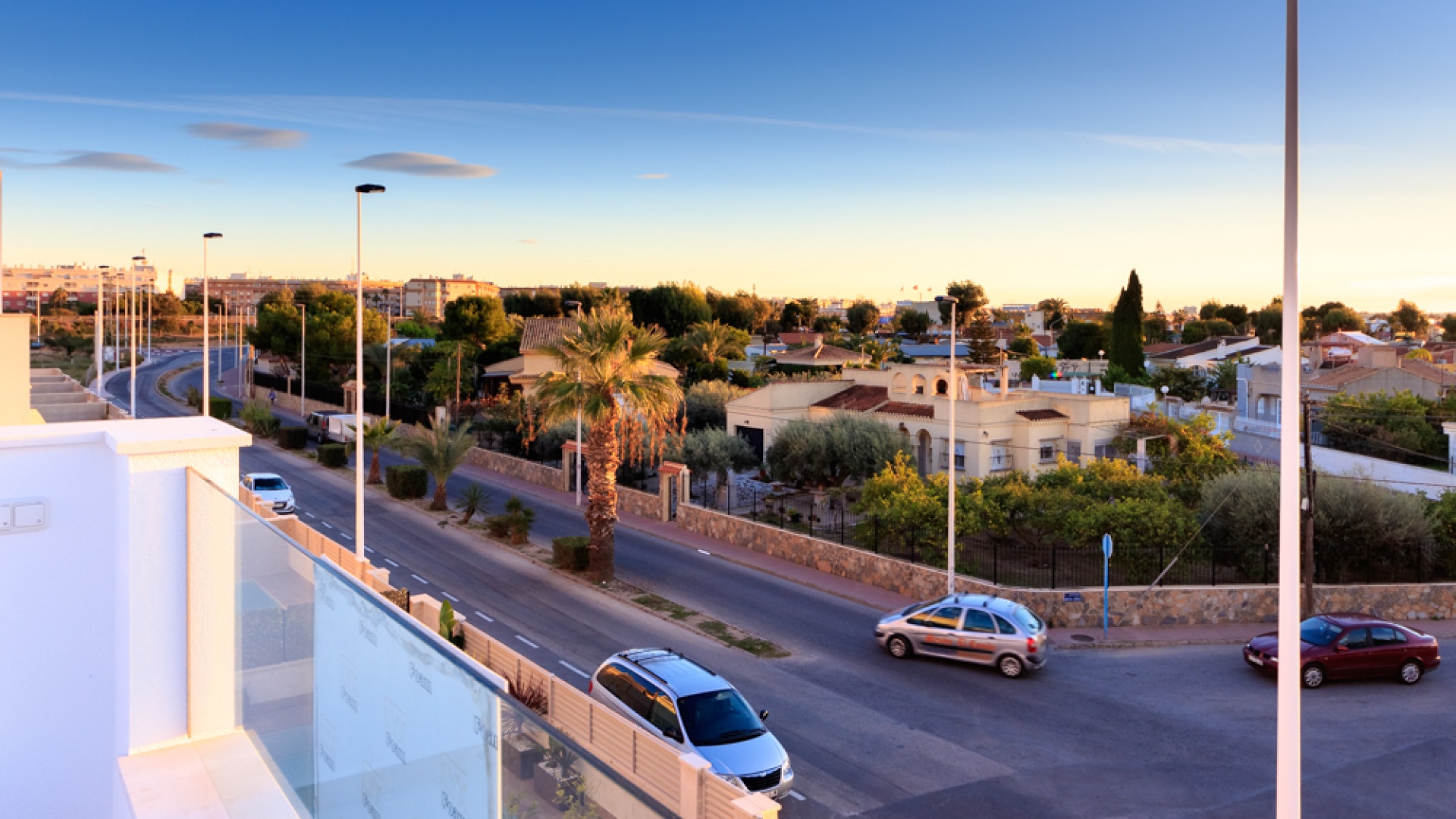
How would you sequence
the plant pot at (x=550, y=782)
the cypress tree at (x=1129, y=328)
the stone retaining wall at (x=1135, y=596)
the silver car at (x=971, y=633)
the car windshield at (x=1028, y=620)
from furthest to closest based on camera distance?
the cypress tree at (x=1129, y=328) < the stone retaining wall at (x=1135, y=596) < the car windshield at (x=1028, y=620) < the silver car at (x=971, y=633) < the plant pot at (x=550, y=782)

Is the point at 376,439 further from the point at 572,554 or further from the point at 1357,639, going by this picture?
the point at 1357,639

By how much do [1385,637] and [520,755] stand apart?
70.8ft

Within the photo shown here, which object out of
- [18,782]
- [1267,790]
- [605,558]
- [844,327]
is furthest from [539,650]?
[844,327]

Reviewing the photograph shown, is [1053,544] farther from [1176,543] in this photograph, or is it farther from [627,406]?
[627,406]

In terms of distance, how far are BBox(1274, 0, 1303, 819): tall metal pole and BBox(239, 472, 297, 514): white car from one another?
93.0 ft

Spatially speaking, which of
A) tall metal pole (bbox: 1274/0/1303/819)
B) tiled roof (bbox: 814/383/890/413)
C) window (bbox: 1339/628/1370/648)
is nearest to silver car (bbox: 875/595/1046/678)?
window (bbox: 1339/628/1370/648)

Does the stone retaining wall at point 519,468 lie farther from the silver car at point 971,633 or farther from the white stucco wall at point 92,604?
the white stucco wall at point 92,604

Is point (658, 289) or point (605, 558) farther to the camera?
point (658, 289)

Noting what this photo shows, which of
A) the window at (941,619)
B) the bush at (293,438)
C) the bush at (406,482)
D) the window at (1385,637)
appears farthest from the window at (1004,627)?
the bush at (293,438)

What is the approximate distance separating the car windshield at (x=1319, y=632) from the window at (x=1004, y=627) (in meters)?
5.70

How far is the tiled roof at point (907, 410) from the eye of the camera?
41.7 metres

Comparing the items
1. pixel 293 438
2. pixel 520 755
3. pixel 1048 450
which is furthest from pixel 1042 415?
pixel 520 755

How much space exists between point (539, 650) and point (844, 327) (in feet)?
468

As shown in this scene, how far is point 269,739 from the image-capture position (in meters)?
4.69
